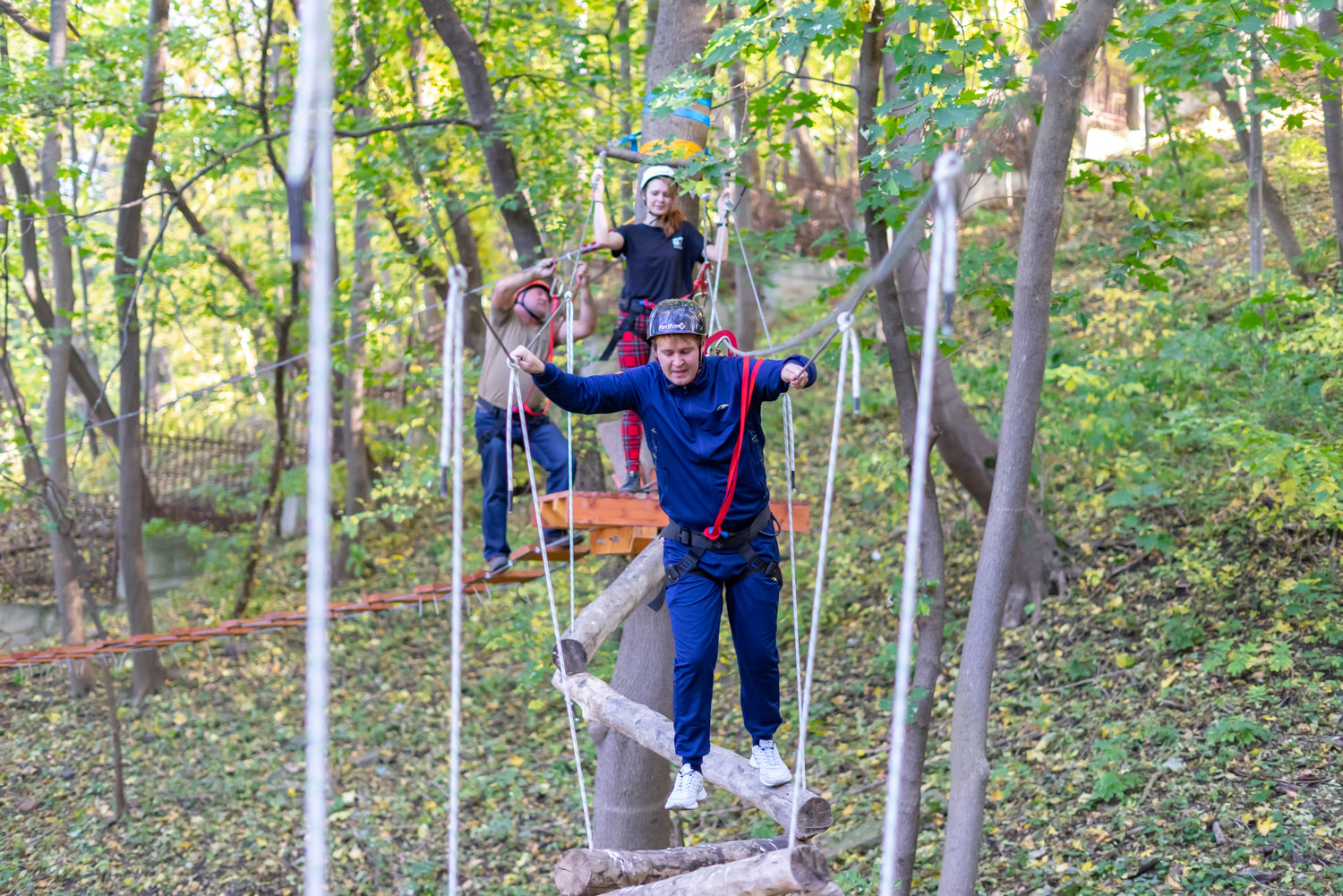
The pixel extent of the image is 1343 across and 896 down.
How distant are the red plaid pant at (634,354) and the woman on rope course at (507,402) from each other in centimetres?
30

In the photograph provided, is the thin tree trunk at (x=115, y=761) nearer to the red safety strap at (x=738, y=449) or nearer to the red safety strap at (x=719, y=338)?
the red safety strap at (x=719, y=338)

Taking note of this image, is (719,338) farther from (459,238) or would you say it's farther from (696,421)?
(459,238)

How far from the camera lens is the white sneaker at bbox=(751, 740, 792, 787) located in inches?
121

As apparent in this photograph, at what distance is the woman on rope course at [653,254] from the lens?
15.1 feet

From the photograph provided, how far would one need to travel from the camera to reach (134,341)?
28.2 ft

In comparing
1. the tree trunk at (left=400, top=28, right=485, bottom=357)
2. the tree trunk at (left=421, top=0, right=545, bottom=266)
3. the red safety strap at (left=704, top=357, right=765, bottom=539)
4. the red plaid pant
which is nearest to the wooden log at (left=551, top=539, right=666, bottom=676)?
the red plaid pant

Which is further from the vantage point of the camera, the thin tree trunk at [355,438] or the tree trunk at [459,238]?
the thin tree trunk at [355,438]

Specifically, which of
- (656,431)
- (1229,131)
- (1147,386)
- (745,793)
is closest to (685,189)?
(656,431)

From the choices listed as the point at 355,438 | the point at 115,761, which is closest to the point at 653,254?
the point at 115,761

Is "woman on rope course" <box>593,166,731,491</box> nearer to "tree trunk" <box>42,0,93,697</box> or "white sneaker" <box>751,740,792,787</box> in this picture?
"white sneaker" <box>751,740,792,787</box>

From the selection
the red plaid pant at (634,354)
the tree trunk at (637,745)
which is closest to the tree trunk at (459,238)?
the tree trunk at (637,745)

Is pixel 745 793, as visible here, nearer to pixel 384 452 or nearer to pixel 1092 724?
pixel 1092 724

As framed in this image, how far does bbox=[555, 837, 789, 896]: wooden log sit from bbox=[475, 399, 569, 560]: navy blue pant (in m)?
2.38

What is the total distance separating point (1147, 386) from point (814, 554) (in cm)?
299
